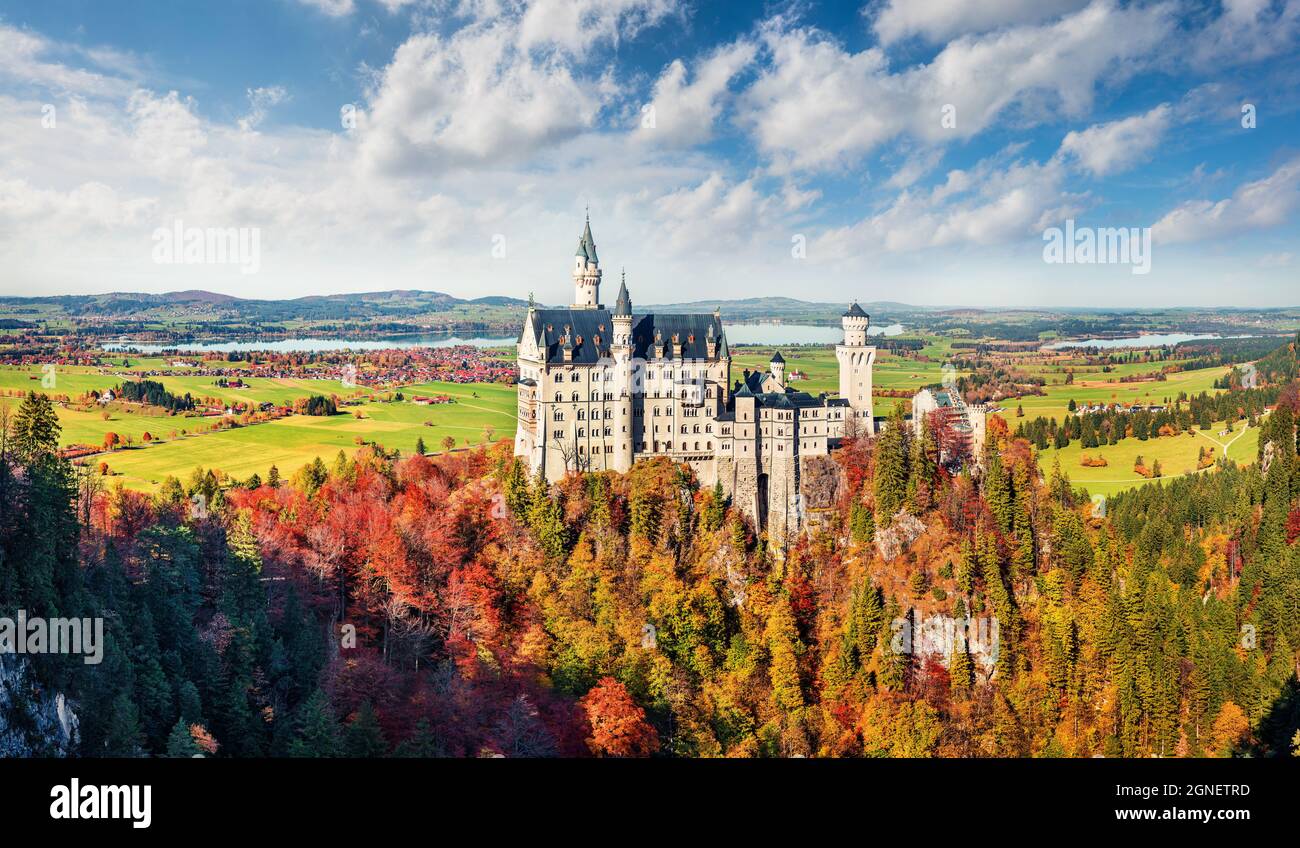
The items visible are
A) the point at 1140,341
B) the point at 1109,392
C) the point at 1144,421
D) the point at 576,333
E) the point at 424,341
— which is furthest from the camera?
the point at 1140,341

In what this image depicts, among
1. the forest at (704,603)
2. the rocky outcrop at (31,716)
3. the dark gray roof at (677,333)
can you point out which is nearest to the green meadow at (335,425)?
the forest at (704,603)

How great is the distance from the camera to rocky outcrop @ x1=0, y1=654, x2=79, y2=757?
2600 cm

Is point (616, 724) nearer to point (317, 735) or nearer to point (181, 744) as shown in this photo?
point (317, 735)

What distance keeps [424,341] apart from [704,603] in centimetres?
10519

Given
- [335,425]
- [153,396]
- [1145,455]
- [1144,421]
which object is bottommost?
[1145,455]

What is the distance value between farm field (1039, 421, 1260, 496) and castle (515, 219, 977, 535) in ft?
117

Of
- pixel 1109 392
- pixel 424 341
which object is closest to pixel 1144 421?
pixel 1109 392

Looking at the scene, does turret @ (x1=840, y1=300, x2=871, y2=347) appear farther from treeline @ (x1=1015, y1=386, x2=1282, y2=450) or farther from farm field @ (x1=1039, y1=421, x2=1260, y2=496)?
treeline @ (x1=1015, y1=386, x2=1282, y2=450)

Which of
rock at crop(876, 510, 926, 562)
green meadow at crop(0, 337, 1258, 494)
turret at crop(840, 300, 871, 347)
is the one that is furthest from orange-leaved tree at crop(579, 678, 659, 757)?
→ green meadow at crop(0, 337, 1258, 494)

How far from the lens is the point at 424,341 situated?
478 ft

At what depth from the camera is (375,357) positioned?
11831cm

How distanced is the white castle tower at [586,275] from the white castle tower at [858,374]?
57.1ft

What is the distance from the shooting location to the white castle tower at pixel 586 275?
60000mm
